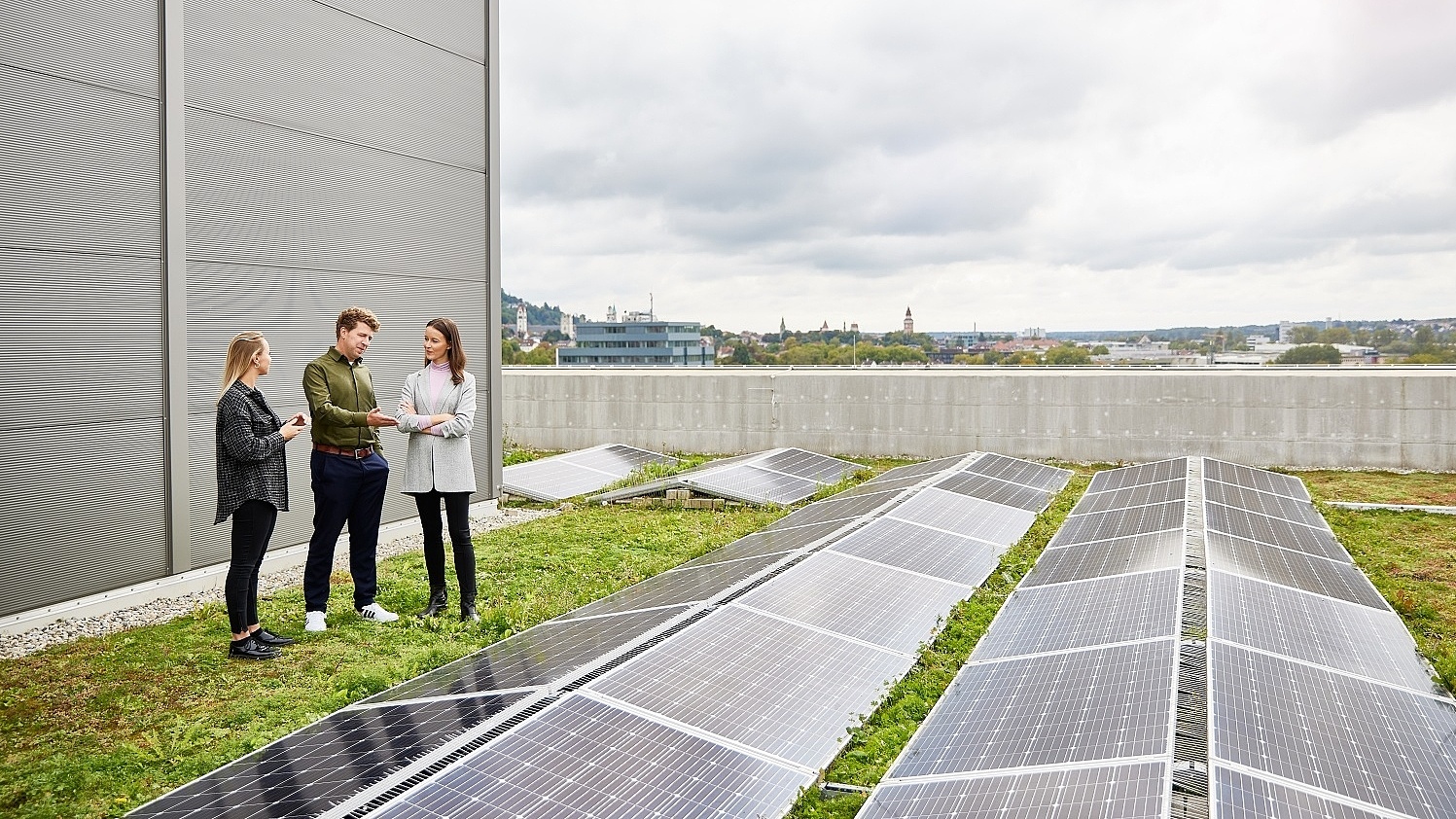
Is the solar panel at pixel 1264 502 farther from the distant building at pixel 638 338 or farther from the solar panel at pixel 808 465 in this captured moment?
the distant building at pixel 638 338

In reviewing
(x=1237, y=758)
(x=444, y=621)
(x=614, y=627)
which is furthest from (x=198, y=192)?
(x=1237, y=758)

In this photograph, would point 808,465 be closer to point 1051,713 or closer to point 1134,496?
point 1134,496

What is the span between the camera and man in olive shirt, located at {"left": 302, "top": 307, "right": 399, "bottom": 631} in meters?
6.02

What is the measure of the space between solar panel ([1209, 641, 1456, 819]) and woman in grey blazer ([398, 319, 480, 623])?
4.26 m

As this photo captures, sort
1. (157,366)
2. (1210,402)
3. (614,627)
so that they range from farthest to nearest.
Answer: (1210,402), (157,366), (614,627)

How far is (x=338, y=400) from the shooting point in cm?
605

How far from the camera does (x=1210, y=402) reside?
45.7 feet

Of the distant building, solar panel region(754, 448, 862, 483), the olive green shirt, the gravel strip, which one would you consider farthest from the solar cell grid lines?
the distant building

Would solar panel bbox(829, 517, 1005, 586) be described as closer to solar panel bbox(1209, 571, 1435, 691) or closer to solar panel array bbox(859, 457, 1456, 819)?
solar panel array bbox(859, 457, 1456, 819)

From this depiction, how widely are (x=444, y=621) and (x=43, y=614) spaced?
273cm

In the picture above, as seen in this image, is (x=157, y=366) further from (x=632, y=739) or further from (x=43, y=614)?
(x=632, y=739)

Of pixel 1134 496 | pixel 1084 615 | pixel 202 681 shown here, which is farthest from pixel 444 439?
pixel 1134 496

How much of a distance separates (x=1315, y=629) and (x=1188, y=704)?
1.76 meters

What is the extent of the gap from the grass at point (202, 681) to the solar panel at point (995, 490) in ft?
10.6
